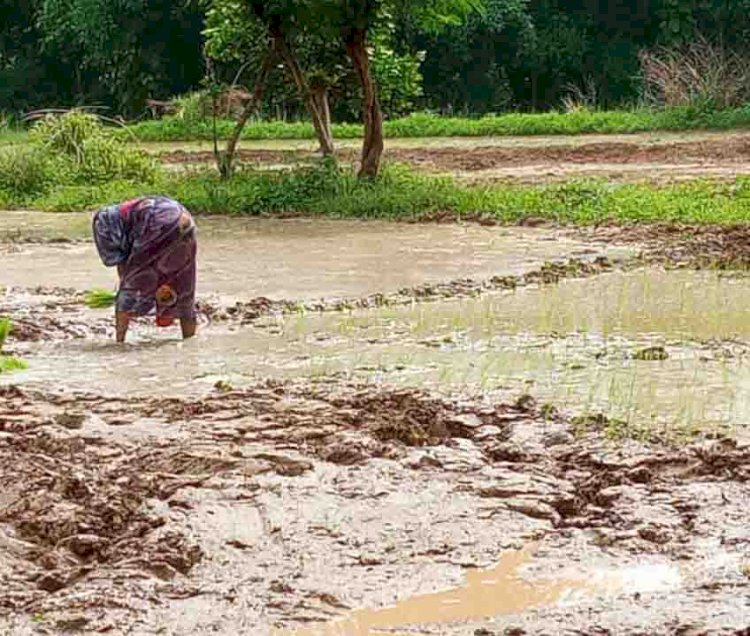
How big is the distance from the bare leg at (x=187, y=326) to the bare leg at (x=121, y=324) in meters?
0.36

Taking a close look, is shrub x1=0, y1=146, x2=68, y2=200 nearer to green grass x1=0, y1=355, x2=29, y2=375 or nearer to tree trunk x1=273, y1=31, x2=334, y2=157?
tree trunk x1=273, y1=31, x2=334, y2=157

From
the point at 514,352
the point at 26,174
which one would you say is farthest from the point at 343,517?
the point at 26,174

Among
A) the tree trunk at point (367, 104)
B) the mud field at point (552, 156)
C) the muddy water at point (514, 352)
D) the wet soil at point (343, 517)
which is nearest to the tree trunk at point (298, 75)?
the tree trunk at point (367, 104)

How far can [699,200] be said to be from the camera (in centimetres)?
1675

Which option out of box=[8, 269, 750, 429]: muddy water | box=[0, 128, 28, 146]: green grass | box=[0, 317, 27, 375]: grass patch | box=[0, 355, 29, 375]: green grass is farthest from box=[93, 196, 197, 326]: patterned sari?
box=[0, 128, 28, 146]: green grass

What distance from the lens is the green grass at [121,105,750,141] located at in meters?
29.5

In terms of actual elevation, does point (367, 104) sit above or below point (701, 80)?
below

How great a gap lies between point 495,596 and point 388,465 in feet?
4.96

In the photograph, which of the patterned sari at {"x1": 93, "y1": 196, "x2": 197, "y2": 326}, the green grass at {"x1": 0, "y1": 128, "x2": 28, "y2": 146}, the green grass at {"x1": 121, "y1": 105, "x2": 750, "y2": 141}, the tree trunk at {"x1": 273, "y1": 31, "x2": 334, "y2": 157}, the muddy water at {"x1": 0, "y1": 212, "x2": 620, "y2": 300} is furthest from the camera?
the green grass at {"x1": 121, "y1": 105, "x2": 750, "y2": 141}

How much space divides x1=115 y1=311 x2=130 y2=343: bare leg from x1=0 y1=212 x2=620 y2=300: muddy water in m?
2.23

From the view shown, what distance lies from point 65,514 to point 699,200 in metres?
12.2

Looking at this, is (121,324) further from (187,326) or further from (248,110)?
(248,110)

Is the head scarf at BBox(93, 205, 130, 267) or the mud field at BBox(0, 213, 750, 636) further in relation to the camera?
the head scarf at BBox(93, 205, 130, 267)

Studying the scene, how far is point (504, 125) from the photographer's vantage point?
3077 centimetres
